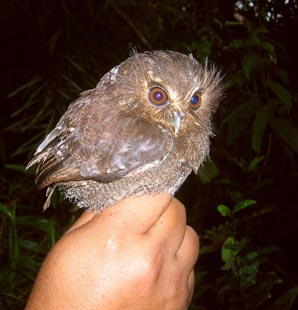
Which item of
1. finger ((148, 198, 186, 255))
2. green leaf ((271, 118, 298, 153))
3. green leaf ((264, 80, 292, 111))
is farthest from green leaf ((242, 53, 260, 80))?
finger ((148, 198, 186, 255))

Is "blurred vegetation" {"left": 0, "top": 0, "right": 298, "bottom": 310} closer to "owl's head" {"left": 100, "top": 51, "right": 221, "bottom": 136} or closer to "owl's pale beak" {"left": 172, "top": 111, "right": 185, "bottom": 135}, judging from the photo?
"owl's head" {"left": 100, "top": 51, "right": 221, "bottom": 136}

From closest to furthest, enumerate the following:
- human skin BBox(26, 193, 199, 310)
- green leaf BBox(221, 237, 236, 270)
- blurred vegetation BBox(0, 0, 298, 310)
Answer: human skin BBox(26, 193, 199, 310) < green leaf BBox(221, 237, 236, 270) < blurred vegetation BBox(0, 0, 298, 310)

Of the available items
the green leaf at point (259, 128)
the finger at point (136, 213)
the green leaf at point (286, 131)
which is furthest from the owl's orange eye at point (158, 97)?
the green leaf at point (286, 131)

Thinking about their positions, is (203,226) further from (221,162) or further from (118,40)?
(118,40)

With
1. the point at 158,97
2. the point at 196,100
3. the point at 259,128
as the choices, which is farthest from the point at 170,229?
the point at 259,128

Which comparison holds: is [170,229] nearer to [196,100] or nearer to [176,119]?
[176,119]

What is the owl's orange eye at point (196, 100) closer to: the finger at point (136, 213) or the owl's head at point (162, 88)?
the owl's head at point (162, 88)
